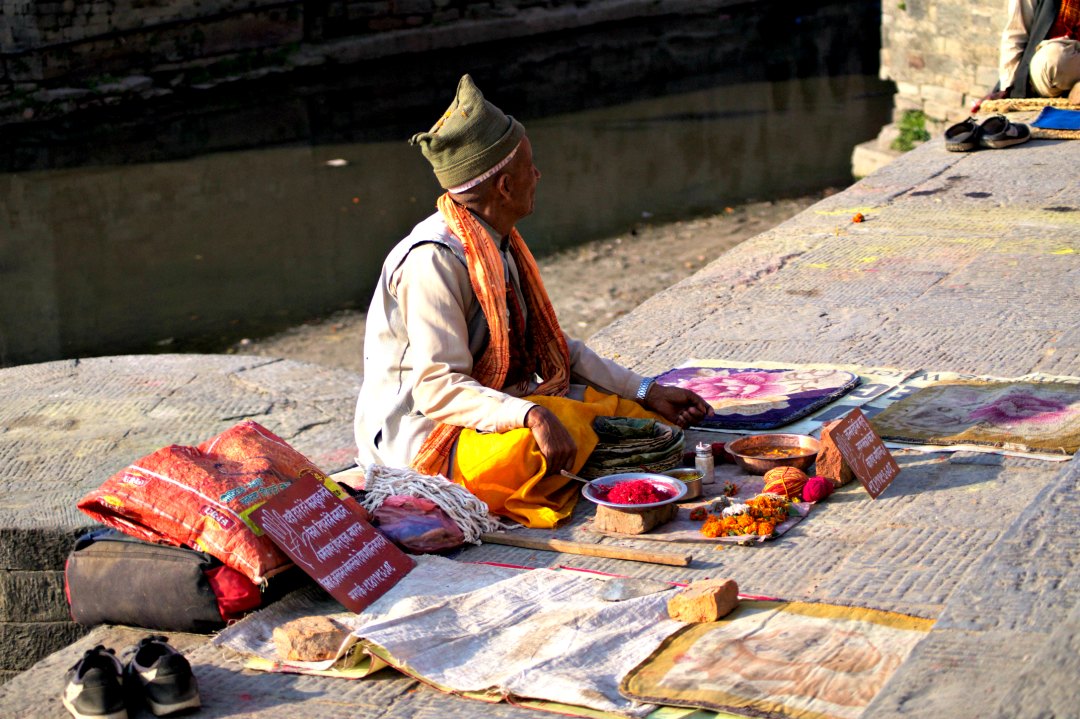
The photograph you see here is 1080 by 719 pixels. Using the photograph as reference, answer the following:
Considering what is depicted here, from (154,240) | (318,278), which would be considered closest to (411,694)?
(318,278)

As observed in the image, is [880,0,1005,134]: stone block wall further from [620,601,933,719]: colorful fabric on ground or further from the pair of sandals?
[620,601,933,719]: colorful fabric on ground

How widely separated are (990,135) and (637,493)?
5030 millimetres

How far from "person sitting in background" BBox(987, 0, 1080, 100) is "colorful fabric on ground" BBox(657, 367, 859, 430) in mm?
4307

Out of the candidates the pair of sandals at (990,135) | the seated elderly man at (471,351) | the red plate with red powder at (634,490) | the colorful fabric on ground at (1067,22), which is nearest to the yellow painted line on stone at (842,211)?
the pair of sandals at (990,135)

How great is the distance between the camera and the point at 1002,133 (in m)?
7.50

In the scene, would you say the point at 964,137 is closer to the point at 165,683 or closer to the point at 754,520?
the point at 754,520

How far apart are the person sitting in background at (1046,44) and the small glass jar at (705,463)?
530 cm

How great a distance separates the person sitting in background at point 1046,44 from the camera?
7820 mm

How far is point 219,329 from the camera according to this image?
8281 millimetres

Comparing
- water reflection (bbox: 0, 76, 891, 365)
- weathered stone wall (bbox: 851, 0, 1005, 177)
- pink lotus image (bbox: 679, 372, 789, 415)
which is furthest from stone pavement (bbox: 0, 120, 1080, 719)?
water reflection (bbox: 0, 76, 891, 365)

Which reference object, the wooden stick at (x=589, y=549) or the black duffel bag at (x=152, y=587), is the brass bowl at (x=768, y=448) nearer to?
the wooden stick at (x=589, y=549)

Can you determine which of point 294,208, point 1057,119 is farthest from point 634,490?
point 294,208

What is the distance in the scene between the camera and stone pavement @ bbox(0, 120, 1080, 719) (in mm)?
2385

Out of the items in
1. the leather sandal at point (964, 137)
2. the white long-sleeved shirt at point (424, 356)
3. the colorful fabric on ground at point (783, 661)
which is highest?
the white long-sleeved shirt at point (424, 356)
